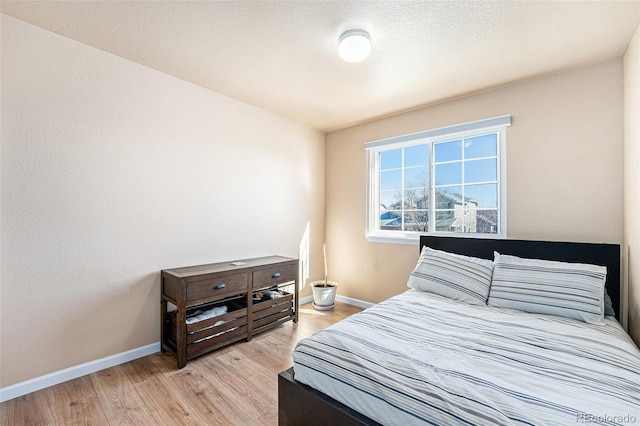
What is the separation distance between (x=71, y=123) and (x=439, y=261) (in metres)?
3.11

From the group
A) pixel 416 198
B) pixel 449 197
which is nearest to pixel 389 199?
pixel 416 198

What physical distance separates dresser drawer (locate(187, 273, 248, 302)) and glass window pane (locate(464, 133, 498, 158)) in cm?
262

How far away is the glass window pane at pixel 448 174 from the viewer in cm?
312

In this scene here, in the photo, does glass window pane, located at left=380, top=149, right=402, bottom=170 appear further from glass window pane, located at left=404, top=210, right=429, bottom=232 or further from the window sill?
the window sill

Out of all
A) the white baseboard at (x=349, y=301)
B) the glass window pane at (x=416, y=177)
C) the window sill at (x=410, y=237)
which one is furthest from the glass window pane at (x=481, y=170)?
the white baseboard at (x=349, y=301)

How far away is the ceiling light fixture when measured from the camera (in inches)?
76.4

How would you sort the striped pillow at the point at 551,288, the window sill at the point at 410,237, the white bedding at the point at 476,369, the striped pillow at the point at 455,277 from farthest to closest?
the window sill at the point at 410,237 → the striped pillow at the point at 455,277 → the striped pillow at the point at 551,288 → the white bedding at the point at 476,369

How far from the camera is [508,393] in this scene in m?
1.09

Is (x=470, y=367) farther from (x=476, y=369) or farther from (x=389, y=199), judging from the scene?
(x=389, y=199)

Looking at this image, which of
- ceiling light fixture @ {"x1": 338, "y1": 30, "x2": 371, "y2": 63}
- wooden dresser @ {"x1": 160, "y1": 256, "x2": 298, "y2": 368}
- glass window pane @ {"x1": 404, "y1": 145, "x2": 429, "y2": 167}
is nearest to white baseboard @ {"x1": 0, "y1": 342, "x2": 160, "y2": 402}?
wooden dresser @ {"x1": 160, "y1": 256, "x2": 298, "y2": 368}

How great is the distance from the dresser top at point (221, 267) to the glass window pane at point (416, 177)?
172 centimetres

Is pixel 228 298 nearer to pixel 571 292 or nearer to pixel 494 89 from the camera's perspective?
pixel 571 292

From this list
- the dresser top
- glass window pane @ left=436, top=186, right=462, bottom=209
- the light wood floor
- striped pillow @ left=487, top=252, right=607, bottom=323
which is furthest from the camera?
glass window pane @ left=436, top=186, right=462, bottom=209

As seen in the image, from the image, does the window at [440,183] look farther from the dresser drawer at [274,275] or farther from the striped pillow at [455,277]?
the dresser drawer at [274,275]
